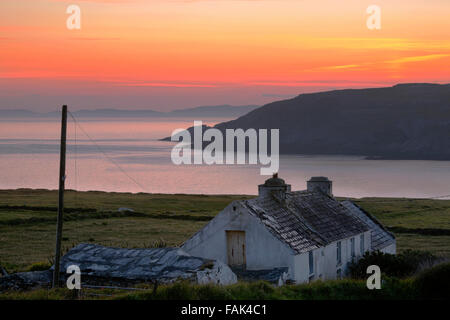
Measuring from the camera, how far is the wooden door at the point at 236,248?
26.5 metres

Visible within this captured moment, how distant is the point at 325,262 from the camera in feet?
93.2

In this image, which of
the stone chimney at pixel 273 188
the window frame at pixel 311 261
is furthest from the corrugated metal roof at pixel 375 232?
the window frame at pixel 311 261

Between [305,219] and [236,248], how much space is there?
439cm

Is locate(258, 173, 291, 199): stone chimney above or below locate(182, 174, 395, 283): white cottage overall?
above

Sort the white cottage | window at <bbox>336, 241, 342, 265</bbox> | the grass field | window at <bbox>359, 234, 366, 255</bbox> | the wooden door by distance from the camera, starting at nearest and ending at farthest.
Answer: the white cottage < the wooden door < window at <bbox>336, 241, 342, 265</bbox> < window at <bbox>359, 234, 366, 255</bbox> < the grass field

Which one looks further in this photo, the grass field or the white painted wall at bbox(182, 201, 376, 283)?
the grass field

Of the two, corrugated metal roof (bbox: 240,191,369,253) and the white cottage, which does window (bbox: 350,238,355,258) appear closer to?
the white cottage

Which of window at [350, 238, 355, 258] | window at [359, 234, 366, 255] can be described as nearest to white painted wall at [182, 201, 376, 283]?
window at [350, 238, 355, 258]

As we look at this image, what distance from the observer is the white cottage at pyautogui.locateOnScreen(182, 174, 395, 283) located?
25.8 m

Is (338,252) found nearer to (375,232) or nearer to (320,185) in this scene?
(320,185)

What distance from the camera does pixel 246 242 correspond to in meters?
26.4
